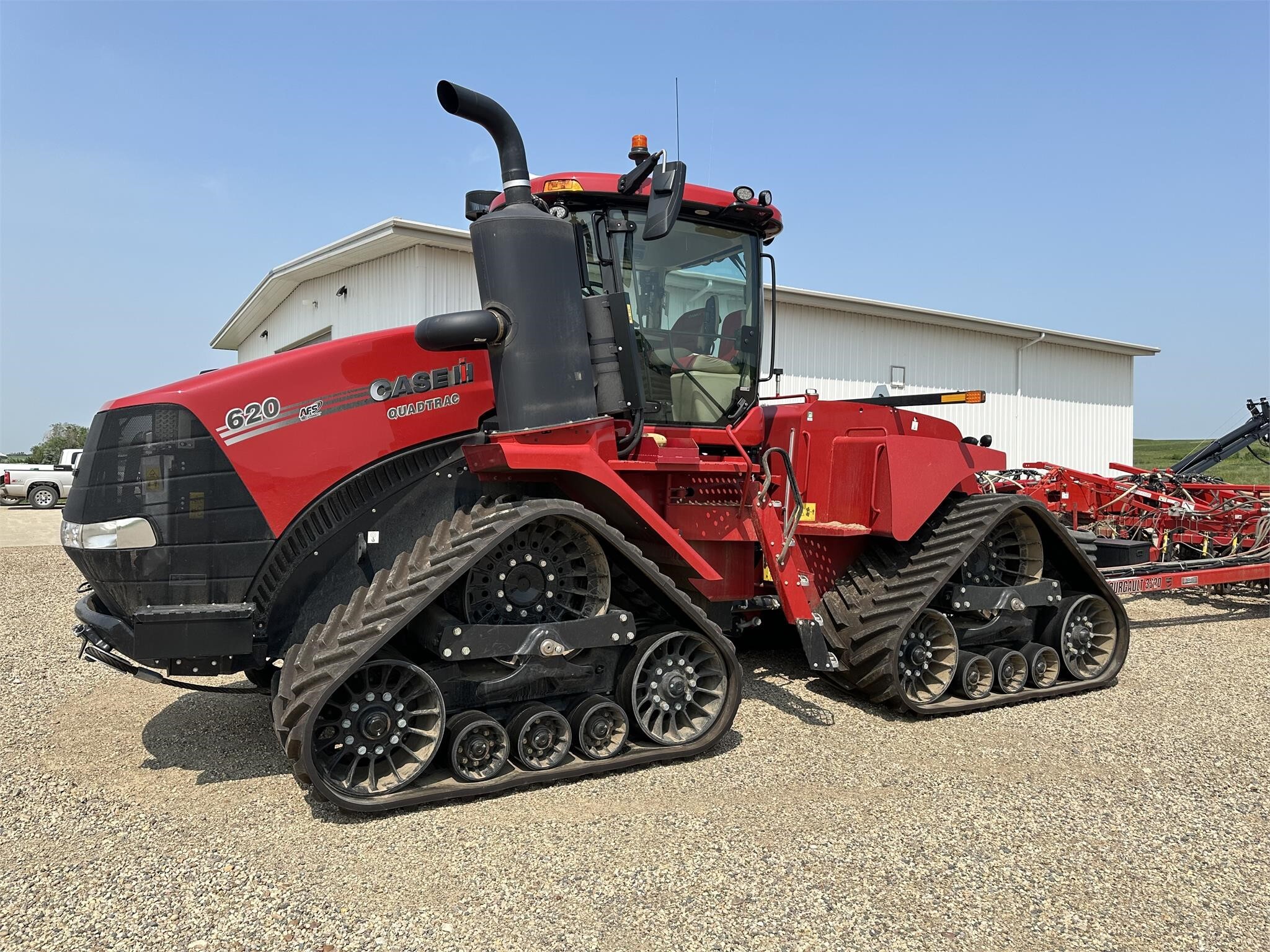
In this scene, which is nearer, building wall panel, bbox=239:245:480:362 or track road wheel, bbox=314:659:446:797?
track road wheel, bbox=314:659:446:797

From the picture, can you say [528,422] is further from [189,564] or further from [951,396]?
[951,396]

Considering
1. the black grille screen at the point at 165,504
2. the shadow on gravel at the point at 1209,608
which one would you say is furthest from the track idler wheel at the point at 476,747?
the shadow on gravel at the point at 1209,608

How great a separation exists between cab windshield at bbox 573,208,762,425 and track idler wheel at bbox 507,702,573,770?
1.93 meters

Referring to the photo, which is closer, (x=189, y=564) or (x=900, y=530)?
(x=189, y=564)

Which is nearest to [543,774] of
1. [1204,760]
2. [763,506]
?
[763,506]

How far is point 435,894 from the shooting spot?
3326 mm

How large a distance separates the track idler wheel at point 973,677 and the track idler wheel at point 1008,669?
6cm

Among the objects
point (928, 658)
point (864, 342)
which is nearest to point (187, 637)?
point (928, 658)

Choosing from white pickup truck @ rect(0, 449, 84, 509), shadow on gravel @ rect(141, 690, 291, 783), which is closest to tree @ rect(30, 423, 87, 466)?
white pickup truck @ rect(0, 449, 84, 509)

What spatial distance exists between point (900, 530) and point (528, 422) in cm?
246

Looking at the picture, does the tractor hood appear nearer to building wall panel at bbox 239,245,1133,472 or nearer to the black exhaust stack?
the black exhaust stack

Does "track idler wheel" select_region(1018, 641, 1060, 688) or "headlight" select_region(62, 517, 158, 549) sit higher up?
"headlight" select_region(62, 517, 158, 549)

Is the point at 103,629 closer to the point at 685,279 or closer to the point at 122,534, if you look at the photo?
the point at 122,534

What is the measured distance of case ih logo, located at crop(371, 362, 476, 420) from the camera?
4.54 m
